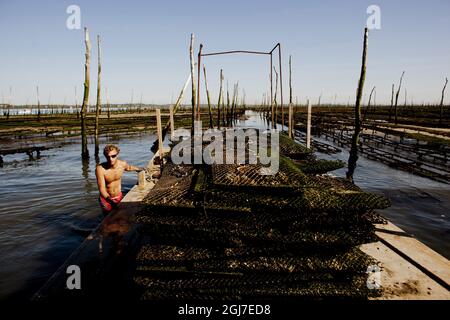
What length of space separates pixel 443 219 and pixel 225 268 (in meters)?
8.12

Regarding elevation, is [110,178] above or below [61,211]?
above

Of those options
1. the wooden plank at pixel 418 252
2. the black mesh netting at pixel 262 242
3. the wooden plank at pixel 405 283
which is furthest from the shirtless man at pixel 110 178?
the wooden plank at pixel 418 252

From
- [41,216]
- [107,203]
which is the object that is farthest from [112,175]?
[41,216]

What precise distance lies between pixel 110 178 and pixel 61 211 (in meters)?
4.49

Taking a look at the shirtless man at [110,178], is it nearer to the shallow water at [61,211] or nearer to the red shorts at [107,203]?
the red shorts at [107,203]

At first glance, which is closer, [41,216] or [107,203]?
[107,203]

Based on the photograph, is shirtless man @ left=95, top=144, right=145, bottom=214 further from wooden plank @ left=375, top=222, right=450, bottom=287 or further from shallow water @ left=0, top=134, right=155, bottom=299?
wooden plank @ left=375, top=222, right=450, bottom=287

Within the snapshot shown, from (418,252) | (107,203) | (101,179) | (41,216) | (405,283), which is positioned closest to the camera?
(405,283)

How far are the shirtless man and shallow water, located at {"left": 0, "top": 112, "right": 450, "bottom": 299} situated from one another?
1.57 metres

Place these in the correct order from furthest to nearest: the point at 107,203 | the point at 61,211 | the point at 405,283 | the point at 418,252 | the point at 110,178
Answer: the point at 61,211
the point at 107,203
the point at 110,178
the point at 418,252
the point at 405,283

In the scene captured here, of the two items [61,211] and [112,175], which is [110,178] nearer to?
[112,175]

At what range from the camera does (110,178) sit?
5598mm

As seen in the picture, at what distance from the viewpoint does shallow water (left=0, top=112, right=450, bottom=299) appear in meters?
5.57
